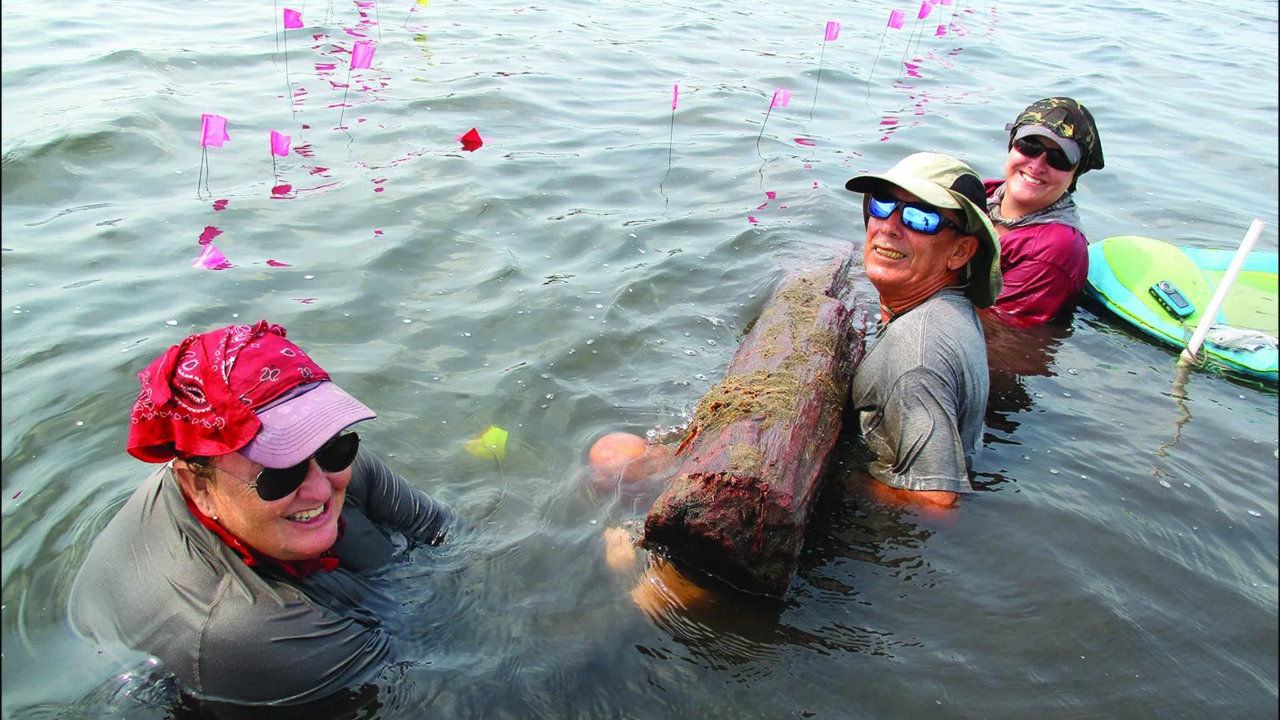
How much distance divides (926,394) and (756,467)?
3.20ft

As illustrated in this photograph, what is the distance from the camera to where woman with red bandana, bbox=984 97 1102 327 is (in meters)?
6.20

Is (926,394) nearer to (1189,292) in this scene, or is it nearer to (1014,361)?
(1014,361)

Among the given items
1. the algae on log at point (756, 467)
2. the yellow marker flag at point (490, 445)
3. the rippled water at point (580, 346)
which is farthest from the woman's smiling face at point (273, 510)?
the yellow marker flag at point (490, 445)

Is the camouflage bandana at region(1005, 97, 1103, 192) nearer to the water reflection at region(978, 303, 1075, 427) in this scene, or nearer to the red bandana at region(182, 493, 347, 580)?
the water reflection at region(978, 303, 1075, 427)

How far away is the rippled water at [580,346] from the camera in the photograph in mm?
3852

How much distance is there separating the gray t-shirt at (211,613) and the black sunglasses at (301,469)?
11.3 inches

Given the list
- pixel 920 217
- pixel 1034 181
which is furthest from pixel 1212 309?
pixel 920 217

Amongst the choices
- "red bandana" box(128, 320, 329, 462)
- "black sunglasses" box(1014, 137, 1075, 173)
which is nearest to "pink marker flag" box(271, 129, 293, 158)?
"red bandana" box(128, 320, 329, 462)

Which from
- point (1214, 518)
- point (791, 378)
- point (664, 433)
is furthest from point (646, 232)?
point (1214, 518)

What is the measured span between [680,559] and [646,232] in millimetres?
4464

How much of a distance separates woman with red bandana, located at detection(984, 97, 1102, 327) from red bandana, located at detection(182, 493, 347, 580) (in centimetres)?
480

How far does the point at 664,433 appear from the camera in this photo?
17.9ft

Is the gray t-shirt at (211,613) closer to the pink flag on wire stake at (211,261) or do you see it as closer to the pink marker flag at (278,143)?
the pink flag on wire stake at (211,261)

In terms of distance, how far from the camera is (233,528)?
313 cm
